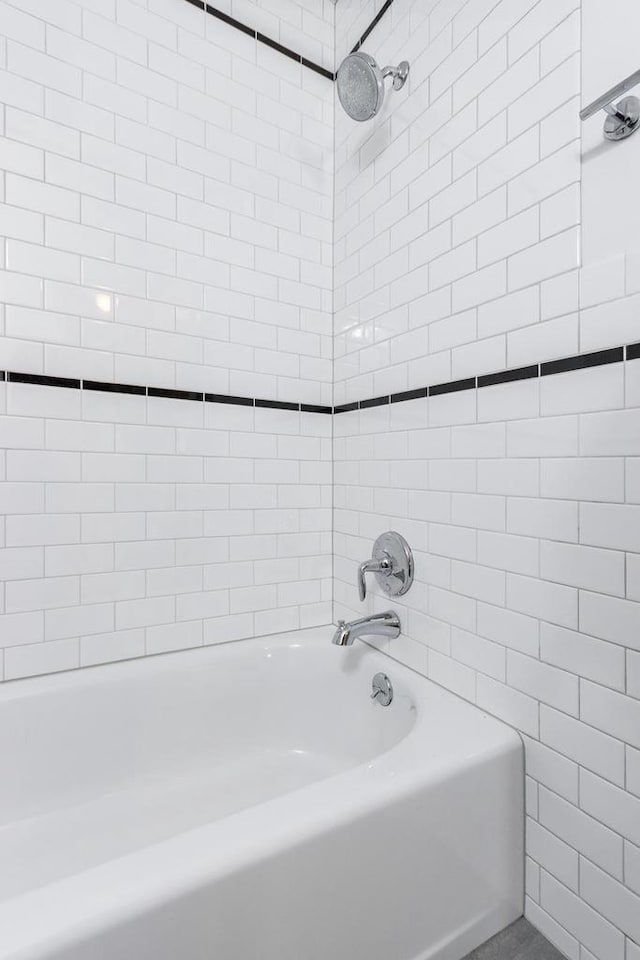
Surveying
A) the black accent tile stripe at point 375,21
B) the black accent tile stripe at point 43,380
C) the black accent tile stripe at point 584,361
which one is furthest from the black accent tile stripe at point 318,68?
the black accent tile stripe at point 584,361

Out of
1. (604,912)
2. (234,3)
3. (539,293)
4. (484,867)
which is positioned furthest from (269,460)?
(234,3)

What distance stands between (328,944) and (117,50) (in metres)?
2.38

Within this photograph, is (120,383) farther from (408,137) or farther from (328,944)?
(328,944)

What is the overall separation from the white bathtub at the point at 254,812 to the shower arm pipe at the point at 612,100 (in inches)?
51.7

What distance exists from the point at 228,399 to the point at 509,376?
96 cm

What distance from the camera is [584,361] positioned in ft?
3.33

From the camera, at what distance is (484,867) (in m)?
Answer: 1.07

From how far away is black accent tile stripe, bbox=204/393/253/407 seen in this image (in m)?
1.69

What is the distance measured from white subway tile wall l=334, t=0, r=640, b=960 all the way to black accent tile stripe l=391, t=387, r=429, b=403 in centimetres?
2

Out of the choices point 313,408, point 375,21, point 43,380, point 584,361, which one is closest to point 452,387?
point 584,361

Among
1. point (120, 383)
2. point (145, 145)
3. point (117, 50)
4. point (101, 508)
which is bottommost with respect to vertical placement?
point (101, 508)

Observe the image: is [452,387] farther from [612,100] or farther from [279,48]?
[279,48]

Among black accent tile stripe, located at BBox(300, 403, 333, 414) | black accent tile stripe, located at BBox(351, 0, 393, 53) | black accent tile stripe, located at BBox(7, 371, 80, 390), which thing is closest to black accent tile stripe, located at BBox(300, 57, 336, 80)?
black accent tile stripe, located at BBox(351, 0, 393, 53)

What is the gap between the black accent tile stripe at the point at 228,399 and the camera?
1691 millimetres
